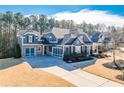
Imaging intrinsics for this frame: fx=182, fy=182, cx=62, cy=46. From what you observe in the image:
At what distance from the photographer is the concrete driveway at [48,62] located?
648 centimetres

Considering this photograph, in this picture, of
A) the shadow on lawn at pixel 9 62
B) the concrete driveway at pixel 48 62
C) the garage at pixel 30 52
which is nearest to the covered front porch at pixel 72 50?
the concrete driveway at pixel 48 62

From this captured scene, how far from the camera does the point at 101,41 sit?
6758 millimetres

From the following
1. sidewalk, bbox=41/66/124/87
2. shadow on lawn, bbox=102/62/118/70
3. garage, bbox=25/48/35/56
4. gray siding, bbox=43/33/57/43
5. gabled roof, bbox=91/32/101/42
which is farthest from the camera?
gray siding, bbox=43/33/57/43

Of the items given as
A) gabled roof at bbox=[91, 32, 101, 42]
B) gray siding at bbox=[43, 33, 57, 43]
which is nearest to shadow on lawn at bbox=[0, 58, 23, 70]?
gray siding at bbox=[43, 33, 57, 43]

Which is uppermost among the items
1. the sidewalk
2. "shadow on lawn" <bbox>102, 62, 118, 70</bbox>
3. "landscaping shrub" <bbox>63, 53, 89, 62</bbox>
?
"landscaping shrub" <bbox>63, 53, 89, 62</bbox>

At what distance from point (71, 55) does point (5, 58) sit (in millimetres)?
2535

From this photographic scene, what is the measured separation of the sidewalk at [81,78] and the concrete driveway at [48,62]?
17 cm

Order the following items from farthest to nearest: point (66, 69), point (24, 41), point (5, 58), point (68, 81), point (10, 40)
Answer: point (24, 41)
point (10, 40)
point (5, 58)
point (66, 69)
point (68, 81)

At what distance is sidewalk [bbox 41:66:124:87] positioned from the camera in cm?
590

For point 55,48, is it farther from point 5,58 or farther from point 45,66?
point 5,58

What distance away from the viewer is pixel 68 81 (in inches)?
236

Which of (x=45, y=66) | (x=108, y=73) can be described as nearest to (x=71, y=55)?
(x=45, y=66)

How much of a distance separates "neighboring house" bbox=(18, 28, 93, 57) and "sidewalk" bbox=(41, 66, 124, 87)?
2.49 feet

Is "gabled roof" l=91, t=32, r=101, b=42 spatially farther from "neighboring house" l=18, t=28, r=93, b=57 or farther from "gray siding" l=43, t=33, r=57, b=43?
"gray siding" l=43, t=33, r=57, b=43
